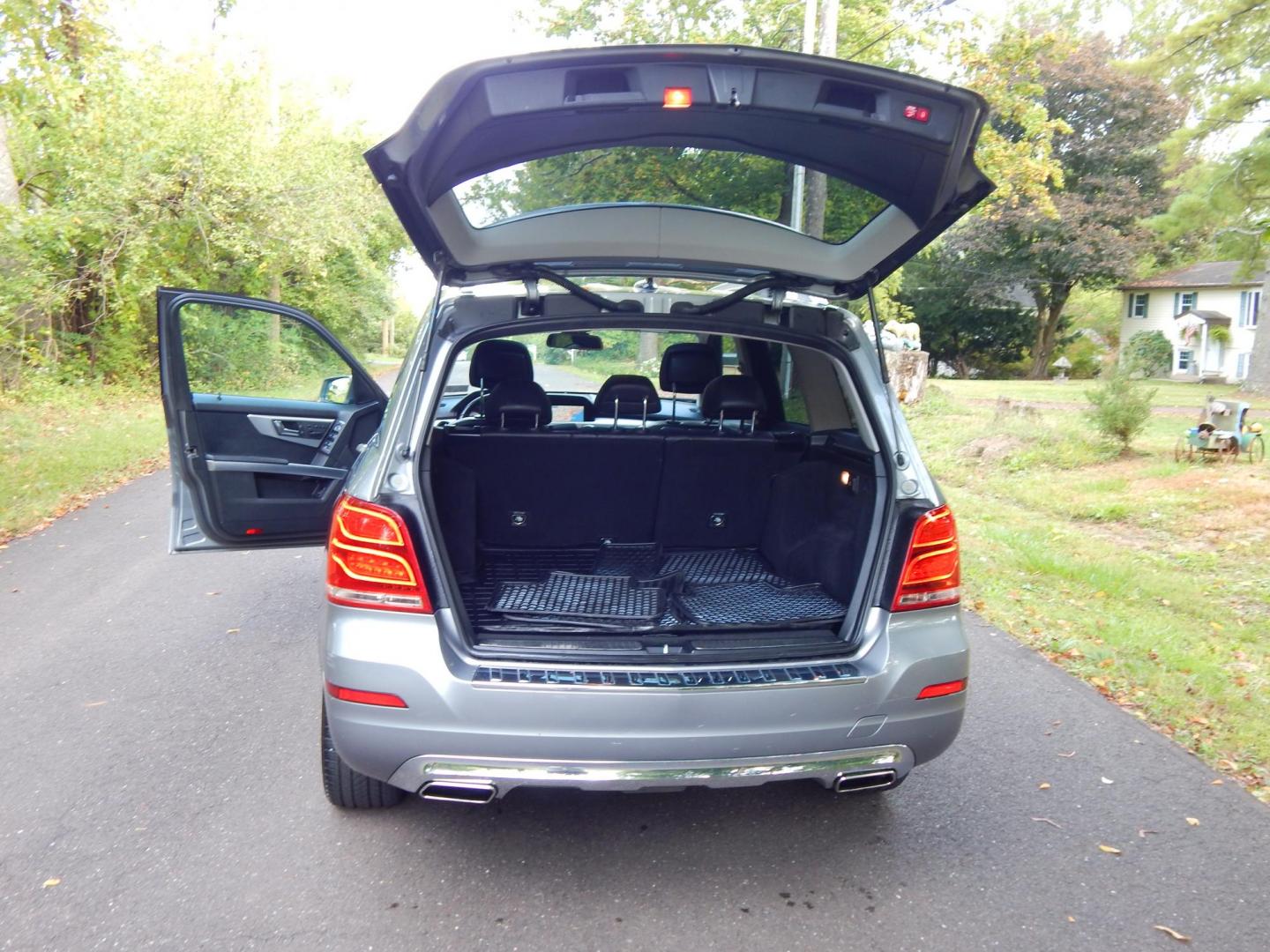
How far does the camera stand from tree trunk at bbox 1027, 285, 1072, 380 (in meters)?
39.2

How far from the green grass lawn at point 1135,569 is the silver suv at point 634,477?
2.04 metres

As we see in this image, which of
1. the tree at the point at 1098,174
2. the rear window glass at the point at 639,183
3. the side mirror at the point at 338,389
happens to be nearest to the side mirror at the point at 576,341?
the rear window glass at the point at 639,183

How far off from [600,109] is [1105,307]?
57.4m

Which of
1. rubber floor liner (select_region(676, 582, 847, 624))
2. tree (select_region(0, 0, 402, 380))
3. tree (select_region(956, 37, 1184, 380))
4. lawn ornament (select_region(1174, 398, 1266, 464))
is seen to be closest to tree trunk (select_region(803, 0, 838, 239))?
rubber floor liner (select_region(676, 582, 847, 624))

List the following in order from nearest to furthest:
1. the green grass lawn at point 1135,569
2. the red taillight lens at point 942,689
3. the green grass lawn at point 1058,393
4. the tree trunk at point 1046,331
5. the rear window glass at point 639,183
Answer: the red taillight lens at point 942,689 < the rear window glass at point 639,183 < the green grass lawn at point 1135,569 < the green grass lawn at point 1058,393 < the tree trunk at point 1046,331

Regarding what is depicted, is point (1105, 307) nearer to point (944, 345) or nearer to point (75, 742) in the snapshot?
point (944, 345)

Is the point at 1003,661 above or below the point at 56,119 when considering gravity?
below

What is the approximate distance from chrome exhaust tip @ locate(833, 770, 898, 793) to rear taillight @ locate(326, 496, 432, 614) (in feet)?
4.36

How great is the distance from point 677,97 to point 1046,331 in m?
41.5

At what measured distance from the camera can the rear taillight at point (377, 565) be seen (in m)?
2.85

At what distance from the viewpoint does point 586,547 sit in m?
4.86

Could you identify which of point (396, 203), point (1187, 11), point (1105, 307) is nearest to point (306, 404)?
point (396, 203)

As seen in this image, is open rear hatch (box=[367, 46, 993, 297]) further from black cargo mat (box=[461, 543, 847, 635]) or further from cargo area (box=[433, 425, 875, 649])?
black cargo mat (box=[461, 543, 847, 635])

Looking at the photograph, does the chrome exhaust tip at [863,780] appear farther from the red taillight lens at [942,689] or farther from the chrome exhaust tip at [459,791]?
the chrome exhaust tip at [459,791]
